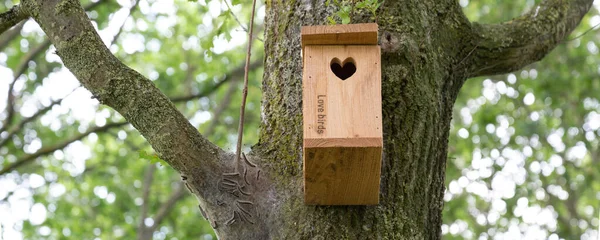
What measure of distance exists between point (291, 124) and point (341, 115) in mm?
334

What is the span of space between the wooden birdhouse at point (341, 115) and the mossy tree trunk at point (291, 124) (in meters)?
0.10

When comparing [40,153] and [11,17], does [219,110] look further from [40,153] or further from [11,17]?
[11,17]

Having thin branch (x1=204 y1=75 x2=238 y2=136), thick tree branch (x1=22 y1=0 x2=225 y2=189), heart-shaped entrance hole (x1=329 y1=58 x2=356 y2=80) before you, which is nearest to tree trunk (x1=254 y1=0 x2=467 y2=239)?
heart-shaped entrance hole (x1=329 y1=58 x2=356 y2=80)

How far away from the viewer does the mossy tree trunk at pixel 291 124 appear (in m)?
2.04

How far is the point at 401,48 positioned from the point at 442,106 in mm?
296

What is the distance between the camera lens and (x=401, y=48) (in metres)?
2.24

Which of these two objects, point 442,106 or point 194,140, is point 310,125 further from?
point 442,106

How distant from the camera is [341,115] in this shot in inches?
75.4

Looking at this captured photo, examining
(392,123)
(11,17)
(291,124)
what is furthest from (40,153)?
(392,123)

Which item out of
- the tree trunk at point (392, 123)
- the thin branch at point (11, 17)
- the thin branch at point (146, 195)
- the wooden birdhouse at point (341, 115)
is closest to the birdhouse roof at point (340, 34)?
the wooden birdhouse at point (341, 115)

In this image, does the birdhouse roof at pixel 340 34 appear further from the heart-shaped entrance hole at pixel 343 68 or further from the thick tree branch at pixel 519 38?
the thick tree branch at pixel 519 38

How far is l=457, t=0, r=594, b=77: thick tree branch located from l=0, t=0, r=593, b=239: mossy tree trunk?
0.61ft

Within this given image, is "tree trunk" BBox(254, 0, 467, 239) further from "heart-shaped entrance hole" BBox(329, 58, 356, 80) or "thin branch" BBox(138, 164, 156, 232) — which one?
"thin branch" BBox(138, 164, 156, 232)

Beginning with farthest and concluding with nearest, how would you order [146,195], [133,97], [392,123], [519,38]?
[146,195], [519,38], [392,123], [133,97]
